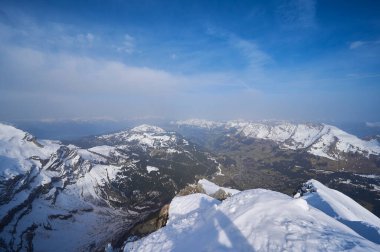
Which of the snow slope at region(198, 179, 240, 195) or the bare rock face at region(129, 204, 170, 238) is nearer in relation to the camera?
the bare rock face at region(129, 204, 170, 238)

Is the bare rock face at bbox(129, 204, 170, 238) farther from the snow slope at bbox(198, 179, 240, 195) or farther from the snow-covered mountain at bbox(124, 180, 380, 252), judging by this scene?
the snow-covered mountain at bbox(124, 180, 380, 252)

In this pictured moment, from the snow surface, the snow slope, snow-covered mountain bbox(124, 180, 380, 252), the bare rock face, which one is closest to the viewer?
snow-covered mountain bbox(124, 180, 380, 252)

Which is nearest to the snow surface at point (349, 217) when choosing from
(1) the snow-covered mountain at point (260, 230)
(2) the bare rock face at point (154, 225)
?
(1) the snow-covered mountain at point (260, 230)

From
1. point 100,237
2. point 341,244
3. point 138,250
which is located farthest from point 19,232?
point 341,244

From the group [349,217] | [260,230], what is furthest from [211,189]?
[260,230]

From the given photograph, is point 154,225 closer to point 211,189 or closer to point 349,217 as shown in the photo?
point 211,189

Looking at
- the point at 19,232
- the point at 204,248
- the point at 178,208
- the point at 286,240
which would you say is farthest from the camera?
the point at 19,232

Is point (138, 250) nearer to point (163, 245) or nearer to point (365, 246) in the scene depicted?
point (163, 245)

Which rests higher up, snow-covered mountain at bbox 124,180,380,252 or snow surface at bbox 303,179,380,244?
snow-covered mountain at bbox 124,180,380,252

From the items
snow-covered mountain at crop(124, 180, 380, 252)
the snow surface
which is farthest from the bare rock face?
snow-covered mountain at crop(124, 180, 380, 252)

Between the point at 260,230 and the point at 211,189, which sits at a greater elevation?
the point at 260,230

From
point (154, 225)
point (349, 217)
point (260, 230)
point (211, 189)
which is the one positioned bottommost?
point (154, 225)
